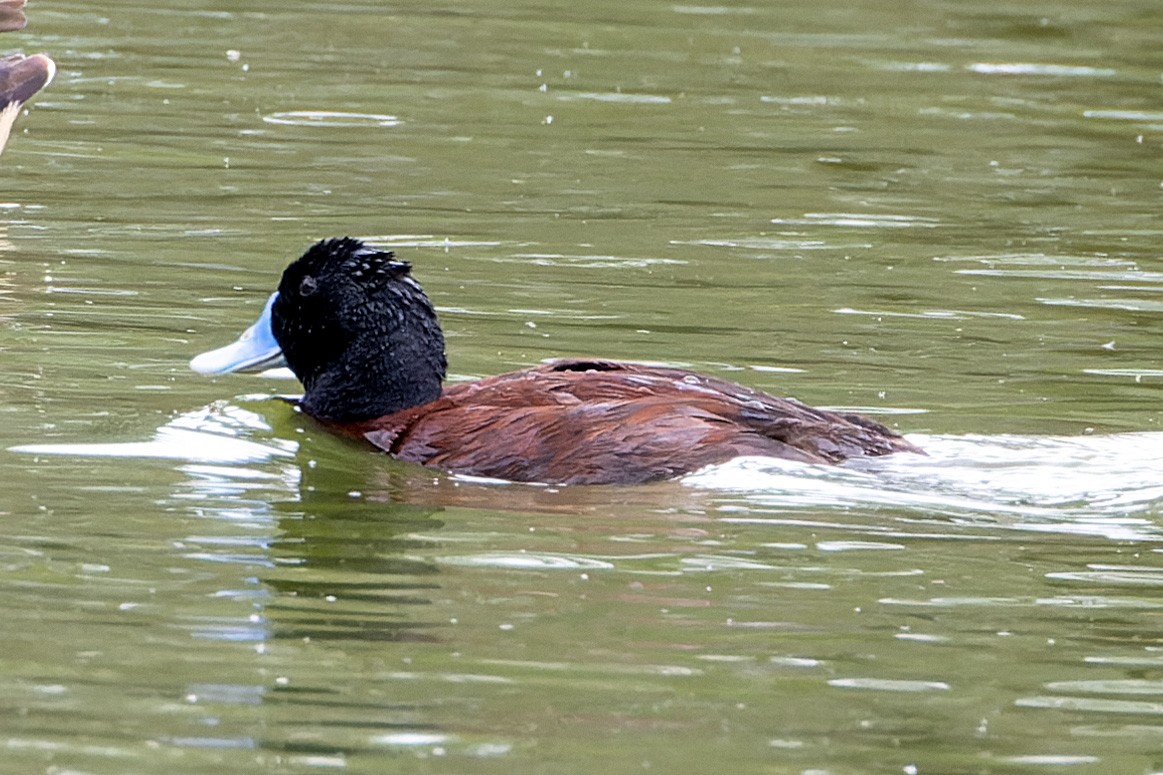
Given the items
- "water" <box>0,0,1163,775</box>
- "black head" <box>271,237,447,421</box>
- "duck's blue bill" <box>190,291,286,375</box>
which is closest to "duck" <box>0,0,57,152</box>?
"water" <box>0,0,1163,775</box>

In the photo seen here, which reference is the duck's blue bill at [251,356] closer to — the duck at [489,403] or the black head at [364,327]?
the duck at [489,403]

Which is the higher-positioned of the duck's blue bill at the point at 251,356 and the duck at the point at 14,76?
the duck at the point at 14,76

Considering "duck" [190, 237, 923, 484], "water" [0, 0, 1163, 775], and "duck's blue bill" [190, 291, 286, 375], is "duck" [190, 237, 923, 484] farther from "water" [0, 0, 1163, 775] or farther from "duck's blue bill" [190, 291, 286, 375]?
"water" [0, 0, 1163, 775]

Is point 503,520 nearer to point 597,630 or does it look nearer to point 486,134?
point 597,630

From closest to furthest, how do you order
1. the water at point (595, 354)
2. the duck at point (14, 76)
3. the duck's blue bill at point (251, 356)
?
the water at point (595, 354) < the duck's blue bill at point (251, 356) < the duck at point (14, 76)

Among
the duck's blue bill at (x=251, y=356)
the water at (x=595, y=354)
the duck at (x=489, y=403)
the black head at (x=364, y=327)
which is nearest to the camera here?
the water at (x=595, y=354)

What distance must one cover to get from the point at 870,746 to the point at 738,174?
9.67 m

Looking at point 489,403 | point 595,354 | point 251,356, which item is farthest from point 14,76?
point 489,403

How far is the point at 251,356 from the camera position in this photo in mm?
9680

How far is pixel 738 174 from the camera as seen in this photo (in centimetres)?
1554

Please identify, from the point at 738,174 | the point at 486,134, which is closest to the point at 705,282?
the point at 738,174

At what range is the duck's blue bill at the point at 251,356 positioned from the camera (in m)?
9.63

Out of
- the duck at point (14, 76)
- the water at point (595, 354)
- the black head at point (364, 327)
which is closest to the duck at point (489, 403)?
the black head at point (364, 327)

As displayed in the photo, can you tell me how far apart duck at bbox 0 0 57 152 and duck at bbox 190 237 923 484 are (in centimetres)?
420
